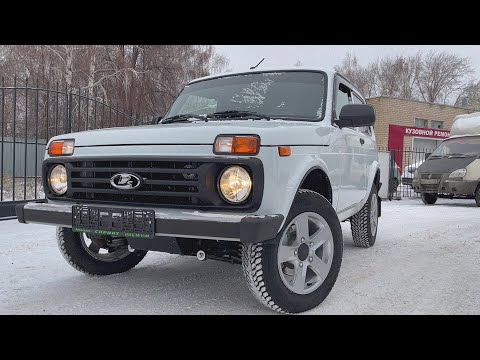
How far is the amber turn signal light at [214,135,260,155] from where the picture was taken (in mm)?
2697

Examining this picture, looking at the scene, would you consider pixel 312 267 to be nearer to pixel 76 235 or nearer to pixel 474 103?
pixel 76 235

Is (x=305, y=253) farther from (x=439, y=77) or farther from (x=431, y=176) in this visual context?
(x=439, y=77)

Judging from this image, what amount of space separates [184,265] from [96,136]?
5.84 ft

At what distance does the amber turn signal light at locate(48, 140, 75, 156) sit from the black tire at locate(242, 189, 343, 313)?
4.85 feet

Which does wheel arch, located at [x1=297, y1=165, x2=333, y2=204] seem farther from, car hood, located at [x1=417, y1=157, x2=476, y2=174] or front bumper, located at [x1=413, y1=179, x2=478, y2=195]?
car hood, located at [x1=417, y1=157, x2=476, y2=174]

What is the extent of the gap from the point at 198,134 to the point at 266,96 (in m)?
1.32

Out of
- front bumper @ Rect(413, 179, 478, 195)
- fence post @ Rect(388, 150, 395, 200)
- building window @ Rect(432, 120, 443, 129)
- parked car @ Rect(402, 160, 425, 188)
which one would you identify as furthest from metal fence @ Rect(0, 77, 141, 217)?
building window @ Rect(432, 120, 443, 129)

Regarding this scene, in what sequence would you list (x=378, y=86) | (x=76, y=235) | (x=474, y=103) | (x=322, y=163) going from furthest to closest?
(x=378, y=86) → (x=474, y=103) → (x=76, y=235) → (x=322, y=163)

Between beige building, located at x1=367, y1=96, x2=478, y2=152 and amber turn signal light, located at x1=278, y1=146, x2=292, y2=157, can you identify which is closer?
amber turn signal light, located at x1=278, y1=146, x2=292, y2=157

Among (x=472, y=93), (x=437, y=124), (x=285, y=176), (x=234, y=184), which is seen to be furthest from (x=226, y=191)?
(x=472, y=93)

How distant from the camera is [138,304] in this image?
3164 mm

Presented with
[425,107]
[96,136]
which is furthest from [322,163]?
[425,107]

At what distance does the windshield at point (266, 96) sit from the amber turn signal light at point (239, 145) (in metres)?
1.07

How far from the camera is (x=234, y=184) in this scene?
2.75m
